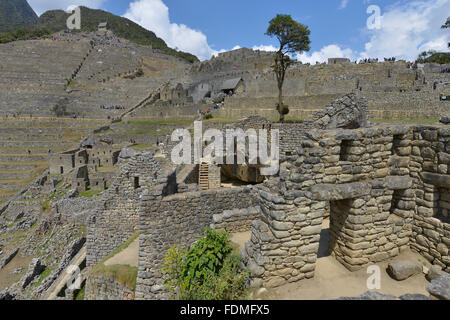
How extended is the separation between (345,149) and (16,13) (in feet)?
792

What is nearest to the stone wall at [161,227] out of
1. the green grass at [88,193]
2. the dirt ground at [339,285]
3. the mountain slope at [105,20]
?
the dirt ground at [339,285]

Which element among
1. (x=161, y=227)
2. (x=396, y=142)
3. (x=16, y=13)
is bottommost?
(x=161, y=227)

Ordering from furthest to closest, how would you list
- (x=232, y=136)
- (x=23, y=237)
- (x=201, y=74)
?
(x=201, y=74), (x=23, y=237), (x=232, y=136)

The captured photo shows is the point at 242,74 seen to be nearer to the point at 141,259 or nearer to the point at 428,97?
the point at 428,97

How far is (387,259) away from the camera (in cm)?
491

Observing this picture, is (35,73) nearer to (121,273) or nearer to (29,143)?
(29,143)

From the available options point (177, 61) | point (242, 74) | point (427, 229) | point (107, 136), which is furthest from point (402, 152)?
point (177, 61)

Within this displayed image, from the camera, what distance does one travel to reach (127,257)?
688 centimetres

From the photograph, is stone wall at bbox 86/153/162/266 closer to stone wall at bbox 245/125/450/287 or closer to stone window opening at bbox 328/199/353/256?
stone wall at bbox 245/125/450/287

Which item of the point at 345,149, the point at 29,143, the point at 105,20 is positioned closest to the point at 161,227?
the point at 345,149

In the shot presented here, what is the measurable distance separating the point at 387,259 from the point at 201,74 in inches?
2188

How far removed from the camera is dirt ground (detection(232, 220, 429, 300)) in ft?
14.0

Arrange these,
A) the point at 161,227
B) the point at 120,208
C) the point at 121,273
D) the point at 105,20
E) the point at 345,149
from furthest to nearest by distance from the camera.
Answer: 1. the point at 105,20
2. the point at 120,208
3. the point at 121,273
4. the point at 161,227
5. the point at 345,149

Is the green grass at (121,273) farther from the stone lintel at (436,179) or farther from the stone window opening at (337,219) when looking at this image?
the stone lintel at (436,179)
